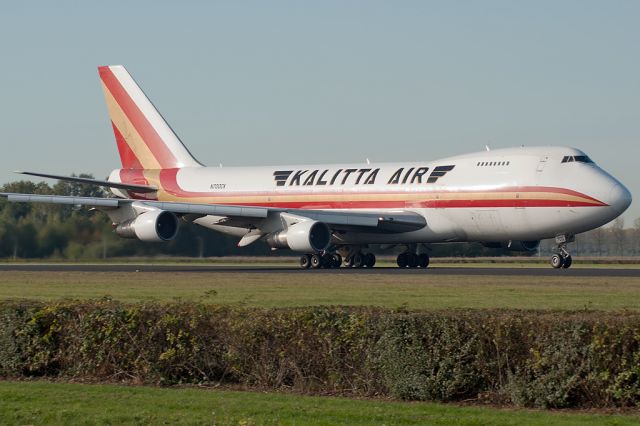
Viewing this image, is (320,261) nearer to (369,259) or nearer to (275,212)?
(275,212)

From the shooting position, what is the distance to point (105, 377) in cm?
1705

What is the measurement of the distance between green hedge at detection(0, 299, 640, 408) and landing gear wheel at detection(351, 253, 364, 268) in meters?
37.0

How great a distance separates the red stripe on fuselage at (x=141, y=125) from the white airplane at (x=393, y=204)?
3116 mm

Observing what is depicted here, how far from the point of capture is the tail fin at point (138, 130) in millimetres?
62938

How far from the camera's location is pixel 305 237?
1940 inches

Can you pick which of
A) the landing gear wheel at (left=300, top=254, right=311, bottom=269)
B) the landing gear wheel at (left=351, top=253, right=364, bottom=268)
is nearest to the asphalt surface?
the landing gear wheel at (left=300, top=254, right=311, bottom=269)

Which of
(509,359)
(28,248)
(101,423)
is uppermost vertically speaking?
(28,248)

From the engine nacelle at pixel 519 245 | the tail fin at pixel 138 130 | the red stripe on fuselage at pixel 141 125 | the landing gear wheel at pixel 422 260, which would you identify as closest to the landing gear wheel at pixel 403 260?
the landing gear wheel at pixel 422 260

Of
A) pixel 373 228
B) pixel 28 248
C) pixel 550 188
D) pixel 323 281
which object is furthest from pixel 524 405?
pixel 28 248

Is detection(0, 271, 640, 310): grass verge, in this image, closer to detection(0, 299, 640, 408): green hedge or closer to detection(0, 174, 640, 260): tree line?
detection(0, 299, 640, 408): green hedge

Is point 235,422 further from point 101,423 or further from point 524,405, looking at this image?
point 524,405

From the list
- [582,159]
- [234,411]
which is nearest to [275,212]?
[582,159]

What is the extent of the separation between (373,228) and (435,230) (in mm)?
2993

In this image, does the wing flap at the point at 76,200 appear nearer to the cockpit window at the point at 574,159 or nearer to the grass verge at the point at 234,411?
the cockpit window at the point at 574,159
